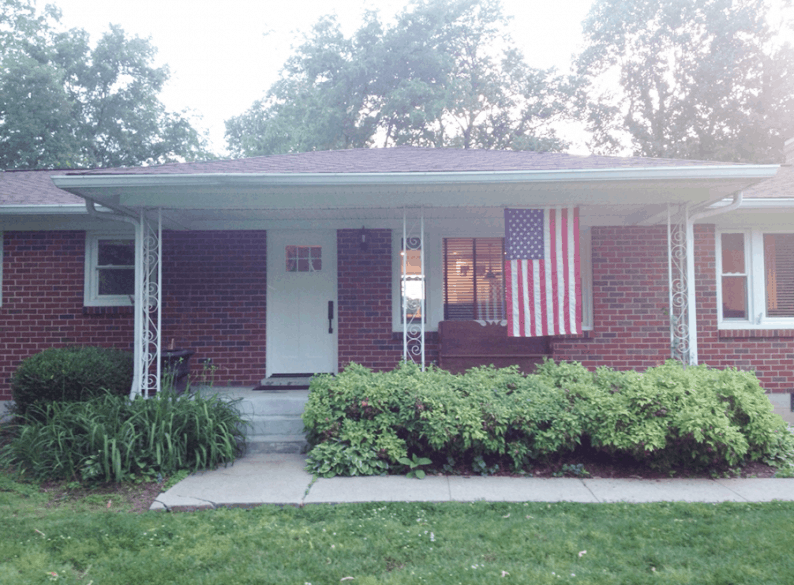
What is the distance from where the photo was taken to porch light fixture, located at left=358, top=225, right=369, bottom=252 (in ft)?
26.2

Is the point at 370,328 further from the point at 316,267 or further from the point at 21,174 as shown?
the point at 21,174

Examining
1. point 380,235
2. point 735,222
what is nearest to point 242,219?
point 380,235

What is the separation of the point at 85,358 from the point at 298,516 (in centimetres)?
371

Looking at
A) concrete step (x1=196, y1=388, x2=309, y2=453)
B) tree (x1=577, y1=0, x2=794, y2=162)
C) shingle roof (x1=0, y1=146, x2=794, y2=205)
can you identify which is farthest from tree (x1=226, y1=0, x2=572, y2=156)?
concrete step (x1=196, y1=388, x2=309, y2=453)

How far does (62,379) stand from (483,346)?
196 inches

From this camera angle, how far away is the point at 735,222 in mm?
8008

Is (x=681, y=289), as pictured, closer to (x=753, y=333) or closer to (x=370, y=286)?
(x=753, y=333)

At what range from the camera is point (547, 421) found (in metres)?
5.23

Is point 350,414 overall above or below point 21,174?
below

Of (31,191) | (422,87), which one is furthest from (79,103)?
(31,191)

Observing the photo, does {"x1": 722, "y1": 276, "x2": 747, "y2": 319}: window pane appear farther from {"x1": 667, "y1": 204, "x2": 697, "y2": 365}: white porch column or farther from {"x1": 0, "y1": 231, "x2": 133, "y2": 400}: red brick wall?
{"x1": 0, "y1": 231, "x2": 133, "y2": 400}: red brick wall

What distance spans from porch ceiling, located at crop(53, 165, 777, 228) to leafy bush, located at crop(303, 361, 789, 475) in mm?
1958

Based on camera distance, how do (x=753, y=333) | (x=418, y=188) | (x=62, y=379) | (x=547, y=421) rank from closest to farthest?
(x=547, y=421)
(x=418, y=188)
(x=62, y=379)
(x=753, y=333)

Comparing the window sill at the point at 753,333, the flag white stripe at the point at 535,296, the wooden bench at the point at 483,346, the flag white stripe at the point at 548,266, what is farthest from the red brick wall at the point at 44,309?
the window sill at the point at 753,333
